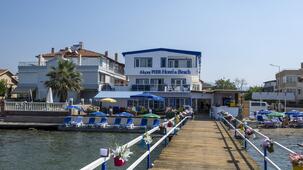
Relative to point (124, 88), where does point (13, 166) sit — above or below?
below

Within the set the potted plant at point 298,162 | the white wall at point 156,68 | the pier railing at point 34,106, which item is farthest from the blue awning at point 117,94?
the potted plant at point 298,162

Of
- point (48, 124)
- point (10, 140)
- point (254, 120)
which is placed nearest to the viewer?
point (10, 140)

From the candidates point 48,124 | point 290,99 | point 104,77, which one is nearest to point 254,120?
point 48,124

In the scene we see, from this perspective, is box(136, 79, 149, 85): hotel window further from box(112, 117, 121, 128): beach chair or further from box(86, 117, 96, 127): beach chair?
box(112, 117, 121, 128): beach chair

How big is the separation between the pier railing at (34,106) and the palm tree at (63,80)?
34.8ft

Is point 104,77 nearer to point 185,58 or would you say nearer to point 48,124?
point 185,58

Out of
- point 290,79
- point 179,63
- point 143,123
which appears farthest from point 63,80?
point 290,79

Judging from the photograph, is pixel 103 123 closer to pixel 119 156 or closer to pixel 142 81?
pixel 142 81

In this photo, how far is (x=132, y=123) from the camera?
37406 mm

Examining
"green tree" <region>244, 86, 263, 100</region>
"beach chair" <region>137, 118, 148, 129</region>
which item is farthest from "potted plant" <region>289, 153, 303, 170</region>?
"green tree" <region>244, 86, 263, 100</region>

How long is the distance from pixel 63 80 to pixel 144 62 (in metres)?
11.6

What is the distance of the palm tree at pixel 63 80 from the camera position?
2177 inches

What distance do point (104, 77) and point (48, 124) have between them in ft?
85.5

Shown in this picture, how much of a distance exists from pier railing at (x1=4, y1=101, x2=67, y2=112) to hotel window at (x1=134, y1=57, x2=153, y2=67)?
58.1ft
